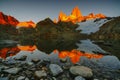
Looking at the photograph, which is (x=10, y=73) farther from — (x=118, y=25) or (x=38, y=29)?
(x=38, y=29)

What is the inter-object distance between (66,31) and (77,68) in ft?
432

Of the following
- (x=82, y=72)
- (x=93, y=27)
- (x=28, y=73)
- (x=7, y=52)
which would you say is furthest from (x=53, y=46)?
(x=93, y=27)

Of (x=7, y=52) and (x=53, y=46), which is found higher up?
(x=7, y=52)

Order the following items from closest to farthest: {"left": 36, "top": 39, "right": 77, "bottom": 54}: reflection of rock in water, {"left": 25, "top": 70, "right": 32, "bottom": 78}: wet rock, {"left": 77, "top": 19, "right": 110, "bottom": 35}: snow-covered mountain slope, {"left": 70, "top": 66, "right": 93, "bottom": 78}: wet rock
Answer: {"left": 70, "top": 66, "right": 93, "bottom": 78}: wet rock < {"left": 25, "top": 70, "right": 32, "bottom": 78}: wet rock < {"left": 36, "top": 39, "right": 77, "bottom": 54}: reflection of rock in water < {"left": 77, "top": 19, "right": 110, "bottom": 35}: snow-covered mountain slope

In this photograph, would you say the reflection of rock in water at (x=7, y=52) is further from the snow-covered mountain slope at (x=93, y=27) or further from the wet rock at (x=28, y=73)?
the snow-covered mountain slope at (x=93, y=27)

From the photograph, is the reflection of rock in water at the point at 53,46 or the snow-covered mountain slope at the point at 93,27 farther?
the snow-covered mountain slope at the point at 93,27

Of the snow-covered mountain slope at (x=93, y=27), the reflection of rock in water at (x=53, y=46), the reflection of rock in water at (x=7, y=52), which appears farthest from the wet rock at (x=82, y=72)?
the snow-covered mountain slope at (x=93, y=27)

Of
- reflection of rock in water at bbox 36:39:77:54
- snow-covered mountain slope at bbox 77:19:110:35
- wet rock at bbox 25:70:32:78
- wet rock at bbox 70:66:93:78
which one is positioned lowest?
reflection of rock in water at bbox 36:39:77:54

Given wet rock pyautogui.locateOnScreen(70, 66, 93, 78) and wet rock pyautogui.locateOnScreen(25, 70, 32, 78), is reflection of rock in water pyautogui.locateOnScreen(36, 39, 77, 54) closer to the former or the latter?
wet rock pyautogui.locateOnScreen(25, 70, 32, 78)

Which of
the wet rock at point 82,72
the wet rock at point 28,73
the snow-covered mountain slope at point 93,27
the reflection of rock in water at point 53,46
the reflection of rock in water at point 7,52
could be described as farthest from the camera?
the snow-covered mountain slope at point 93,27

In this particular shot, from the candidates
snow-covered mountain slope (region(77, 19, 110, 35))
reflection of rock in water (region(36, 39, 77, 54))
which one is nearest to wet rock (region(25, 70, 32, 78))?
reflection of rock in water (region(36, 39, 77, 54))

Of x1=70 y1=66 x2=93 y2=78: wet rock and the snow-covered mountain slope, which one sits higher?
the snow-covered mountain slope

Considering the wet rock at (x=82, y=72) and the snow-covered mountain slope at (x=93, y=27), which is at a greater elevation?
the snow-covered mountain slope at (x=93, y=27)

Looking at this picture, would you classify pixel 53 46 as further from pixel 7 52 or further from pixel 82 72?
pixel 82 72
